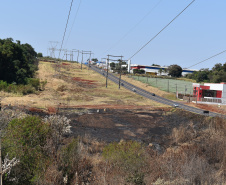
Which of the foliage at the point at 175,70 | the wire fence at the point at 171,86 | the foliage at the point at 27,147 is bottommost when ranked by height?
the foliage at the point at 27,147

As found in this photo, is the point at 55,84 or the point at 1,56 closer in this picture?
the point at 1,56

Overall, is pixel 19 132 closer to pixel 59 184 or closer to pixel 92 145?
pixel 59 184

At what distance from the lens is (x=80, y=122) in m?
30.4

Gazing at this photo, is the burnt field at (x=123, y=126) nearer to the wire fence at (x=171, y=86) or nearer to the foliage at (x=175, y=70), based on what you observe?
the wire fence at (x=171, y=86)

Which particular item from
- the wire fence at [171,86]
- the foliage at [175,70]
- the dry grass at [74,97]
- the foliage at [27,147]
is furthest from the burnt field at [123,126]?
the foliage at [175,70]

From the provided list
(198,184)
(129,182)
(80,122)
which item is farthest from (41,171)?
(80,122)

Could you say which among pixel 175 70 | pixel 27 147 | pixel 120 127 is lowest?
pixel 120 127

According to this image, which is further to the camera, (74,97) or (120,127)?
(74,97)

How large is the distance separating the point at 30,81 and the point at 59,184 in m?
50.5

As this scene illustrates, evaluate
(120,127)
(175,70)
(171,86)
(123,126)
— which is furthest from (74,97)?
(175,70)

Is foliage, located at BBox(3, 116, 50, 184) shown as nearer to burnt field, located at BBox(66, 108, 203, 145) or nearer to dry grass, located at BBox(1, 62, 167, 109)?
A: burnt field, located at BBox(66, 108, 203, 145)

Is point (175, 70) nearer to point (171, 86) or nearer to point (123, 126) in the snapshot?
point (171, 86)

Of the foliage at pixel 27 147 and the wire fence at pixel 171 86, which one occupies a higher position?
the wire fence at pixel 171 86

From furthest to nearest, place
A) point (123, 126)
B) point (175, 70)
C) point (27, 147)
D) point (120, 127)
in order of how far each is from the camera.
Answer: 1. point (175, 70)
2. point (123, 126)
3. point (120, 127)
4. point (27, 147)
